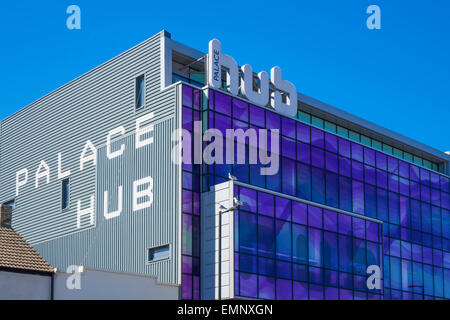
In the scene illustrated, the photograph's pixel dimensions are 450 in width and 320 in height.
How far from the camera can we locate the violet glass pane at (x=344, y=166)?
56553 mm

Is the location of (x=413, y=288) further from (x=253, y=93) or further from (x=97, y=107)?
(x=97, y=107)

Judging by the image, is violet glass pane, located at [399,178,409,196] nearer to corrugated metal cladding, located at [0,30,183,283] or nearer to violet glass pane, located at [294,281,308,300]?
violet glass pane, located at [294,281,308,300]

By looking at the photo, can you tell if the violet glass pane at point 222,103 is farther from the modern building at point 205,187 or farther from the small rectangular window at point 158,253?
the small rectangular window at point 158,253

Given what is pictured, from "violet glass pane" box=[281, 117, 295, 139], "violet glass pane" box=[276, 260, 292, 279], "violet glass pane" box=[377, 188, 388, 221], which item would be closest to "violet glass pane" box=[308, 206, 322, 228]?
"violet glass pane" box=[276, 260, 292, 279]

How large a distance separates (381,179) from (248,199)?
18621 mm

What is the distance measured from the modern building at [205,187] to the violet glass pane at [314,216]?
0.09m

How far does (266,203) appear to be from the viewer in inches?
1812

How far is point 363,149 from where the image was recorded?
59.2 meters

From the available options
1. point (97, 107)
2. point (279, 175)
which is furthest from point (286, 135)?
point (97, 107)

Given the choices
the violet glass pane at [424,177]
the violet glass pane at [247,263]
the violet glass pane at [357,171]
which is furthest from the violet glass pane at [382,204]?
the violet glass pane at [247,263]

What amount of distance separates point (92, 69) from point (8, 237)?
1646 cm

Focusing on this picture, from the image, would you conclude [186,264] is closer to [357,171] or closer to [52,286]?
[52,286]

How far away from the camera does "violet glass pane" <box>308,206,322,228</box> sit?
48.7 meters

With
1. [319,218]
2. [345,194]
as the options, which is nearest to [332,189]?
[345,194]
